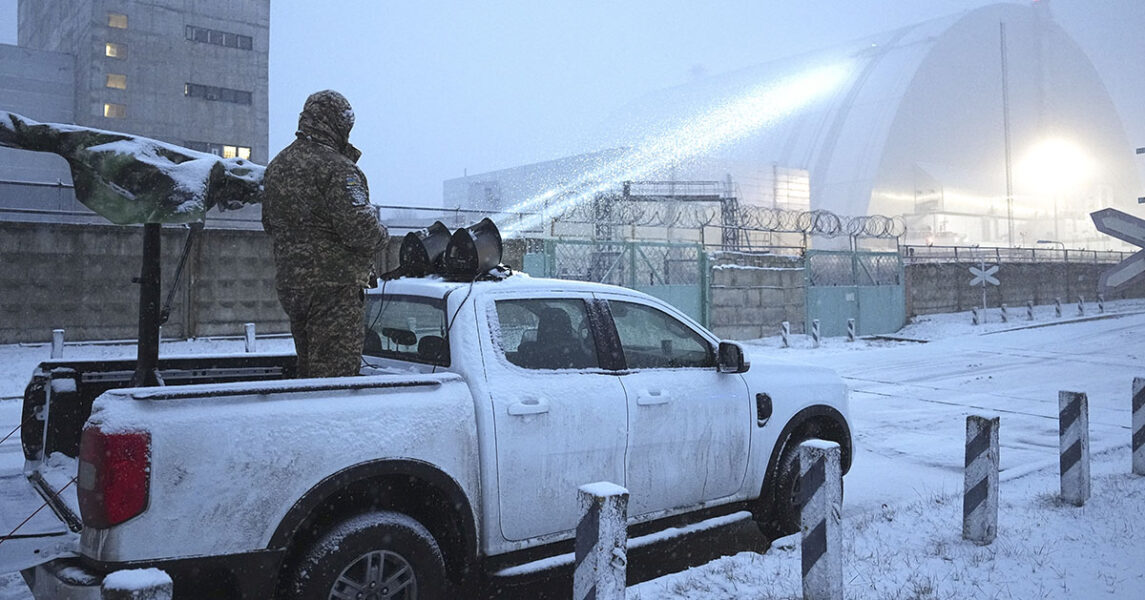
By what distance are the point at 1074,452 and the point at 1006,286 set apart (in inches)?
1155

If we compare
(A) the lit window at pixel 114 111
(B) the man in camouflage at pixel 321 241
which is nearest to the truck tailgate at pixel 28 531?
(B) the man in camouflage at pixel 321 241

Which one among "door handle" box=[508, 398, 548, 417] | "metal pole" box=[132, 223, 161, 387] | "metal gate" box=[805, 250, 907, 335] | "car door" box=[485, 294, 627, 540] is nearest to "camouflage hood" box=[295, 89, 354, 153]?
"metal pole" box=[132, 223, 161, 387]

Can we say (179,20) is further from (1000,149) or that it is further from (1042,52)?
(1042,52)

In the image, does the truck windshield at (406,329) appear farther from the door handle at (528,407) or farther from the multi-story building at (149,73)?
the multi-story building at (149,73)

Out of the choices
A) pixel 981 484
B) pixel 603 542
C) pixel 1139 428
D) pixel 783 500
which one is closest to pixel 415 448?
pixel 603 542

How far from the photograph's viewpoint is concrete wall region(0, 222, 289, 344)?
1560cm

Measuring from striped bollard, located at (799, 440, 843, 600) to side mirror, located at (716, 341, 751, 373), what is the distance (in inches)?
34.9

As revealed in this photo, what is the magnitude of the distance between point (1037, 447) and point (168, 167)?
8615 mm

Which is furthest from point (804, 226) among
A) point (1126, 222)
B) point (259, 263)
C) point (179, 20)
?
point (179, 20)

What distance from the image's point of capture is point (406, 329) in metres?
4.67

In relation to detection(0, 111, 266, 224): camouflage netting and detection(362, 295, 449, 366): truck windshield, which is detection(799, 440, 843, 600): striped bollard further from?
detection(0, 111, 266, 224): camouflage netting

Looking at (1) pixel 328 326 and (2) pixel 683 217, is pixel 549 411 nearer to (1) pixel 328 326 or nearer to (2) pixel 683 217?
(1) pixel 328 326

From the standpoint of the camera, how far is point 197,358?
203 inches

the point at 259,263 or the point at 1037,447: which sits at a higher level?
the point at 259,263
